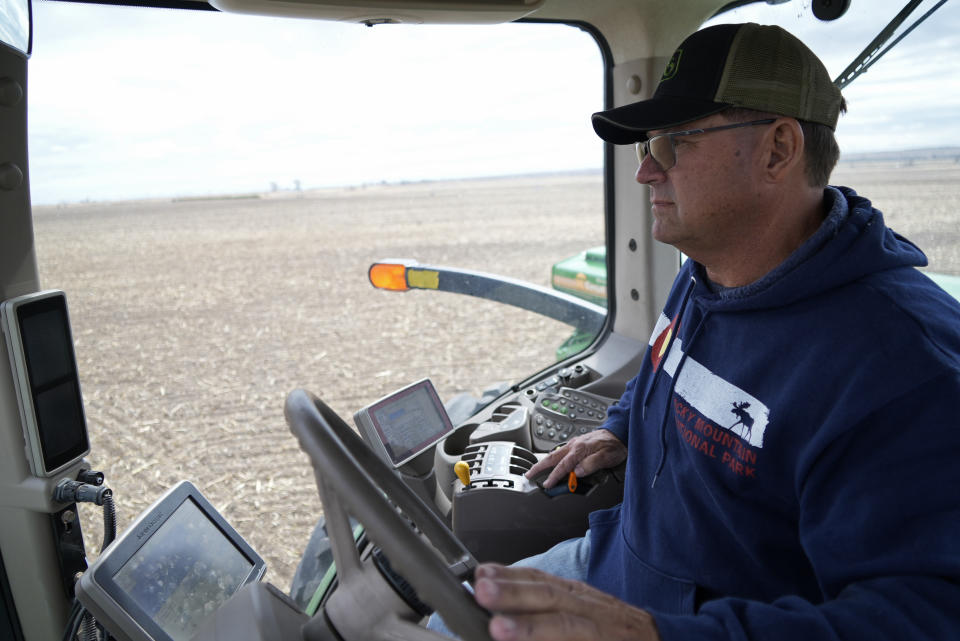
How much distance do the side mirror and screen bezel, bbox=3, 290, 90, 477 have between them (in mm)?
511

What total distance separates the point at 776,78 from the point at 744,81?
0.06m

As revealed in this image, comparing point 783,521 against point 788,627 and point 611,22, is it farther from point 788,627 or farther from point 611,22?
point 611,22

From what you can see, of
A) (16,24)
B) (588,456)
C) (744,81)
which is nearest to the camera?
(744,81)

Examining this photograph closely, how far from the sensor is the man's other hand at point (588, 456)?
1716 mm

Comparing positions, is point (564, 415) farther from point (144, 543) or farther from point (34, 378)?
point (34, 378)

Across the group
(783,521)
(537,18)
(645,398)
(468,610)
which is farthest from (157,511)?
(537,18)

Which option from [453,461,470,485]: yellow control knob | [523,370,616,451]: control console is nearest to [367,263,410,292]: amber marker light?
[523,370,616,451]: control console

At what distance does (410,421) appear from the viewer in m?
2.20

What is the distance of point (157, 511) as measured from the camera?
5.08 ft

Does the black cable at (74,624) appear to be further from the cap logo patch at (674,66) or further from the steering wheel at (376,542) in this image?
the cap logo patch at (674,66)

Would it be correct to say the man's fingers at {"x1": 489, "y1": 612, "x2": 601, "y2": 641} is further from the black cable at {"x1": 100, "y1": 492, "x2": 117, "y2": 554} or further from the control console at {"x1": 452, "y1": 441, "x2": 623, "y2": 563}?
the black cable at {"x1": 100, "y1": 492, "x2": 117, "y2": 554}

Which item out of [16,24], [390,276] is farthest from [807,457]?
[390,276]

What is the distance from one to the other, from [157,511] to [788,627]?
4.30ft

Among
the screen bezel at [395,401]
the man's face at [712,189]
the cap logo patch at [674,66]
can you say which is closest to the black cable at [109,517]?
the screen bezel at [395,401]
